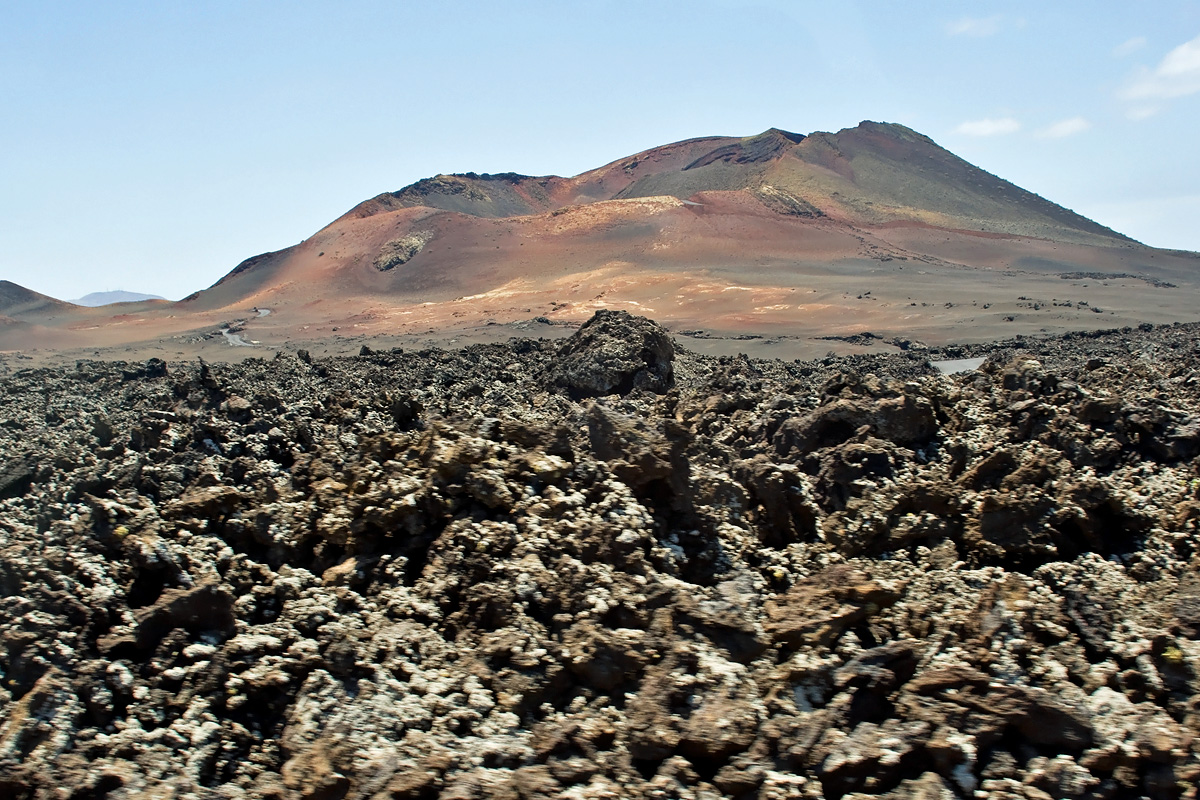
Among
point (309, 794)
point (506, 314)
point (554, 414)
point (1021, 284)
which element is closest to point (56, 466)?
point (554, 414)

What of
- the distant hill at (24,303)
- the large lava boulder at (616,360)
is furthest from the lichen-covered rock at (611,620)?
Answer: the distant hill at (24,303)

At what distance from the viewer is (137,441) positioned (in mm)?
7129

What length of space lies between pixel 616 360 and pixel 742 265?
3329 cm

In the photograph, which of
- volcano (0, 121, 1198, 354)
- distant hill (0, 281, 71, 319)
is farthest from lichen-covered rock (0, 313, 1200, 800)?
distant hill (0, 281, 71, 319)

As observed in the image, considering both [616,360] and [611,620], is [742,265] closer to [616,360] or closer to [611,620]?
[616,360]

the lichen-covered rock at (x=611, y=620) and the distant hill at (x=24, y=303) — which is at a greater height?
the distant hill at (x=24, y=303)

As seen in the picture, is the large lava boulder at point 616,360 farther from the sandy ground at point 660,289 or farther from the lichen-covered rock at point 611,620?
the sandy ground at point 660,289

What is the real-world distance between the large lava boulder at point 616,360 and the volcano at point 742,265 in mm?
11242

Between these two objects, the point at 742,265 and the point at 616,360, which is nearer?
the point at 616,360

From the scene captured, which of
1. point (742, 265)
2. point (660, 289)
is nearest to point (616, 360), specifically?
point (660, 289)

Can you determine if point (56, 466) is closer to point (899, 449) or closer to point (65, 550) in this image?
point (65, 550)

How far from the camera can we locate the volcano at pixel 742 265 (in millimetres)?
30250

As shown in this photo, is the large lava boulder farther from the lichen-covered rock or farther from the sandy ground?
the sandy ground

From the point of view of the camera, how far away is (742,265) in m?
43.7
